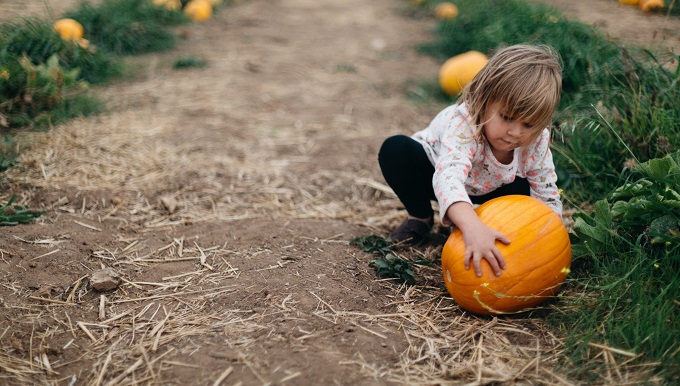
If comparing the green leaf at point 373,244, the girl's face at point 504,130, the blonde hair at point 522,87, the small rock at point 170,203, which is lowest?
the small rock at point 170,203

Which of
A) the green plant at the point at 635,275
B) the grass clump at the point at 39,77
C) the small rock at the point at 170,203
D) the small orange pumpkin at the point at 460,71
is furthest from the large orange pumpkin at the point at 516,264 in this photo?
the grass clump at the point at 39,77

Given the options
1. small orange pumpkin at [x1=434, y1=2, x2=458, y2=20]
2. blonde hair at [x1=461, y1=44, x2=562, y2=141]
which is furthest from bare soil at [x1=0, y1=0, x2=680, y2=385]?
small orange pumpkin at [x1=434, y1=2, x2=458, y2=20]

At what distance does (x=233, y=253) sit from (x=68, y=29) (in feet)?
12.9

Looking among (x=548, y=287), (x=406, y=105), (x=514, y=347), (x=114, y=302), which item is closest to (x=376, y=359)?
(x=514, y=347)

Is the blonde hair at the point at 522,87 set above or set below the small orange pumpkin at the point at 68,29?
above

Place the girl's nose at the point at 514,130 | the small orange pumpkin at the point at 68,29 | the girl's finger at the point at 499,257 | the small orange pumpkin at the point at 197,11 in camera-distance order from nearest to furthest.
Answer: the girl's finger at the point at 499,257 → the girl's nose at the point at 514,130 → the small orange pumpkin at the point at 68,29 → the small orange pumpkin at the point at 197,11

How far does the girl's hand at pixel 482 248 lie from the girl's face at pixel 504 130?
40cm

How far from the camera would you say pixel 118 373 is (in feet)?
6.40

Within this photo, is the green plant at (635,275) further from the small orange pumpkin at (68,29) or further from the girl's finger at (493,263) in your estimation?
the small orange pumpkin at (68,29)

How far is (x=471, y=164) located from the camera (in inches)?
97.0

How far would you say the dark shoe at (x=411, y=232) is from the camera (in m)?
2.93

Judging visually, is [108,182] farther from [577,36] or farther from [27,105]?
[577,36]

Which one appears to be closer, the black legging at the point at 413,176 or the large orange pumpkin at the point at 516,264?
the large orange pumpkin at the point at 516,264

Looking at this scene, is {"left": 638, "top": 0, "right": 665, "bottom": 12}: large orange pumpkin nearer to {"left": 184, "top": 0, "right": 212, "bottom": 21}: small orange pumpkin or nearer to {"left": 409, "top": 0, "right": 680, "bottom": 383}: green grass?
{"left": 409, "top": 0, "right": 680, "bottom": 383}: green grass
